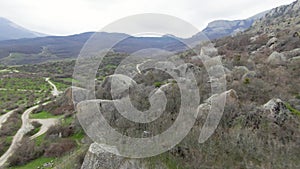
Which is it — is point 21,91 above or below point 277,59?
below

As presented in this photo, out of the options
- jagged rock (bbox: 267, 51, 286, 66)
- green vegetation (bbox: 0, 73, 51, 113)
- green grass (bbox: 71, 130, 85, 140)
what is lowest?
green vegetation (bbox: 0, 73, 51, 113)

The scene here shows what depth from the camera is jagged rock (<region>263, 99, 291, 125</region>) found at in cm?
1002

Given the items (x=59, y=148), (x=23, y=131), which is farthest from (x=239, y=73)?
(x=23, y=131)

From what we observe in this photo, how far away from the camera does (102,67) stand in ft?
194

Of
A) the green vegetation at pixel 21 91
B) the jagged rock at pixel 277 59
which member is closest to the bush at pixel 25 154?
the green vegetation at pixel 21 91

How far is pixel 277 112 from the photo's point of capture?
10352mm

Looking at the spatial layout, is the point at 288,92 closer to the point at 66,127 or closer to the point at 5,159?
the point at 66,127

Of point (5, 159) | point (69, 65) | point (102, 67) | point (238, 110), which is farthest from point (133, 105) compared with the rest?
point (69, 65)

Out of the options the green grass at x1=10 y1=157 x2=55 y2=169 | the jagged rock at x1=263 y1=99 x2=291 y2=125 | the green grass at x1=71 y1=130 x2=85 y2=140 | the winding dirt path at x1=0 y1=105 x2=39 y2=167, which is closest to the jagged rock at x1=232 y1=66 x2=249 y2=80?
the jagged rock at x1=263 y1=99 x2=291 y2=125

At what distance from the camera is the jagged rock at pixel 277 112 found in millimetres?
10016

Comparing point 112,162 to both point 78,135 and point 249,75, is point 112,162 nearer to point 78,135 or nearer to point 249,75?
point 78,135

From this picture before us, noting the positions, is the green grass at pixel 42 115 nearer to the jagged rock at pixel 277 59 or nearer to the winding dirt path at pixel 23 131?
the winding dirt path at pixel 23 131

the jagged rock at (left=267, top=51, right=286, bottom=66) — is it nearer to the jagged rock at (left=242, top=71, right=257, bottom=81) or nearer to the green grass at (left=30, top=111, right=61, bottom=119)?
the jagged rock at (left=242, top=71, right=257, bottom=81)

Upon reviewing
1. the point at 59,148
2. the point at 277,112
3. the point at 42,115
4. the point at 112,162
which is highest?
the point at 277,112
